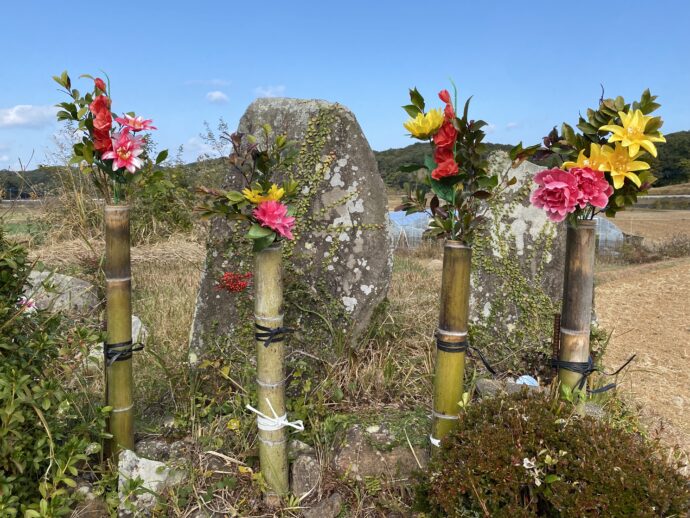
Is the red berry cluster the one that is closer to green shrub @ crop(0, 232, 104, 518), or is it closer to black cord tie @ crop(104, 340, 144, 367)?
black cord tie @ crop(104, 340, 144, 367)

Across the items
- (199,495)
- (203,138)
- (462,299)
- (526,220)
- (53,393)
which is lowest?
(199,495)

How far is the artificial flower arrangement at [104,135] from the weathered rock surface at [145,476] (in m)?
1.20

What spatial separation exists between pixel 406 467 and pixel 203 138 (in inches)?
332

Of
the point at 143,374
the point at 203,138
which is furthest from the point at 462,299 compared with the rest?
the point at 203,138

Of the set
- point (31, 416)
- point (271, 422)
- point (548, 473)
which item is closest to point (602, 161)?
point (548, 473)

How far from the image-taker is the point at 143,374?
3826 millimetres

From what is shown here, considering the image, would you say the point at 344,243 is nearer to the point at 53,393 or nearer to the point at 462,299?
the point at 462,299

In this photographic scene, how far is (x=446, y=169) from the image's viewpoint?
7.65 feet

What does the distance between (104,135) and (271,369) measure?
1.24 meters

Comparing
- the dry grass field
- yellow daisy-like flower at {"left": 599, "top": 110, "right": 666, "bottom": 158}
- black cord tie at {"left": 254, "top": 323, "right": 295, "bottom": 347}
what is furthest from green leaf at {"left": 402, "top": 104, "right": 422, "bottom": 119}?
the dry grass field

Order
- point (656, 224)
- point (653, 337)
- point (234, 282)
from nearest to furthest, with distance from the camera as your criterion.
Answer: point (234, 282)
point (653, 337)
point (656, 224)

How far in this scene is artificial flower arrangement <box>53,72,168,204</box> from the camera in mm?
2566

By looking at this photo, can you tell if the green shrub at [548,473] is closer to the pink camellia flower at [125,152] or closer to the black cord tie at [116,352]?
the black cord tie at [116,352]

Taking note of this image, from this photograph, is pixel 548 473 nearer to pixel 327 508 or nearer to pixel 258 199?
pixel 327 508
